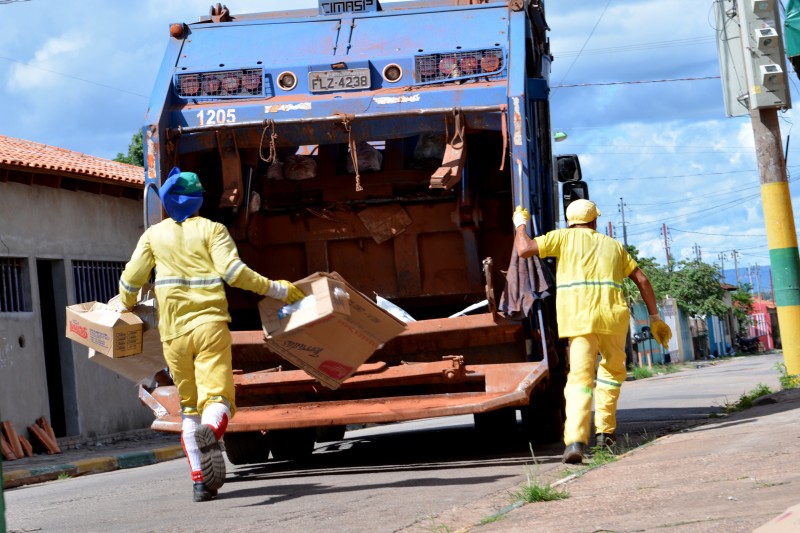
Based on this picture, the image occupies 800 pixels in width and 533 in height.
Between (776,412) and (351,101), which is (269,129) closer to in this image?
(351,101)

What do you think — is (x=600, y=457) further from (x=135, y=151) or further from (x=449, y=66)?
(x=135, y=151)

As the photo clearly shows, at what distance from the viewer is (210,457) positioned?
6.83m

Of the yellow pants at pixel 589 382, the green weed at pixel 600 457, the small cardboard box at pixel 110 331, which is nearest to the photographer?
the green weed at pixel 600 457

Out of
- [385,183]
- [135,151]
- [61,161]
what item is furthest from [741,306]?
[385,183]

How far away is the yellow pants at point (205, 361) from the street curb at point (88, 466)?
5745 millimetres

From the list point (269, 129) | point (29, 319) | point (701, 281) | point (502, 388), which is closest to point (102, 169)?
point (29, 319)

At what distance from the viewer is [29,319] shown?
17.0 metres

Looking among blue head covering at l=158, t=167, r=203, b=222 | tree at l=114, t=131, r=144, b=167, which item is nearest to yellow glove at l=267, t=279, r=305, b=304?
blue head covering at l=158, t=167, r=203, b=222

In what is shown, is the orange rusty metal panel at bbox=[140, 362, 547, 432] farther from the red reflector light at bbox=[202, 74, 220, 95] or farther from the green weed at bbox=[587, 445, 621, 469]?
the red reflector light at bbox=[202, 74, 220, 95]

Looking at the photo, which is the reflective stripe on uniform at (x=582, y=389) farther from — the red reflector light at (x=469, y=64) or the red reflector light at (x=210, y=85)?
the red reflector light at (x=210, y=85)

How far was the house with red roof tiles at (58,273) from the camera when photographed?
1661 cm

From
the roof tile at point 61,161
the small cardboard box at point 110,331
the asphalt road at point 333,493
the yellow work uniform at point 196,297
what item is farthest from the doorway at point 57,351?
the yellow work uniform at point 196,297

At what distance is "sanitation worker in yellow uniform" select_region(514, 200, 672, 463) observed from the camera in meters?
7.62

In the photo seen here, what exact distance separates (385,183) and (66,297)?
382 inches
